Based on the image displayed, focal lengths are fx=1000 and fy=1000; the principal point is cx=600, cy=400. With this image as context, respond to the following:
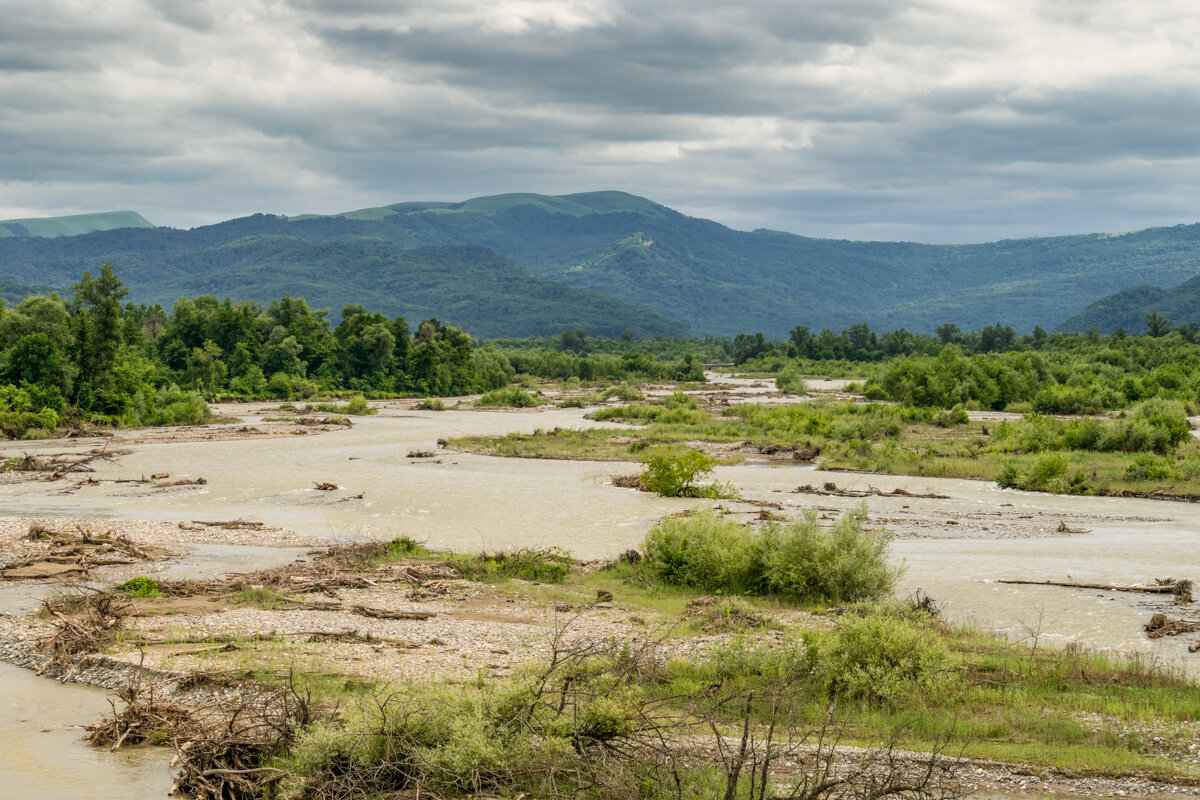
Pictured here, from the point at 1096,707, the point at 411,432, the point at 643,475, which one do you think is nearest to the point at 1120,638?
the point at 1096,707

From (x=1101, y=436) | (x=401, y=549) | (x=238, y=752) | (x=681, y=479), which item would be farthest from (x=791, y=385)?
(x=238, y=752)

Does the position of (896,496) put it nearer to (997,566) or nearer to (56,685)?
(997,566)

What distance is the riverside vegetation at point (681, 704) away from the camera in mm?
10797

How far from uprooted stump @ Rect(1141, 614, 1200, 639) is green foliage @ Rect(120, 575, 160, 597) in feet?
65.8

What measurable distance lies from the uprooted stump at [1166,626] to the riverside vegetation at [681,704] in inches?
96.1

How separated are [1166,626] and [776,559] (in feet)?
24.7

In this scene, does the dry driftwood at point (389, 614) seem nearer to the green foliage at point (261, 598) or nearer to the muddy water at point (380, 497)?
the green foliage at point (261, 598)

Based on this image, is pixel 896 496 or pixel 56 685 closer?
pixel 56 685

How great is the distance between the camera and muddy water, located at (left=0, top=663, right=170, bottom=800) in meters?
12.0

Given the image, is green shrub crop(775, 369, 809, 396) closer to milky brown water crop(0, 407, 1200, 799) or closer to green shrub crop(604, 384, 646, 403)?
green shrub crop(604, 384, 646, 403)

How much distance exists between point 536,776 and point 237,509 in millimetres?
29217

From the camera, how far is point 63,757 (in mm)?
12977

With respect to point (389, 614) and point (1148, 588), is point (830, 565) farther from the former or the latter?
point (389, 614)

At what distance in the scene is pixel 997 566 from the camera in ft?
85.0
